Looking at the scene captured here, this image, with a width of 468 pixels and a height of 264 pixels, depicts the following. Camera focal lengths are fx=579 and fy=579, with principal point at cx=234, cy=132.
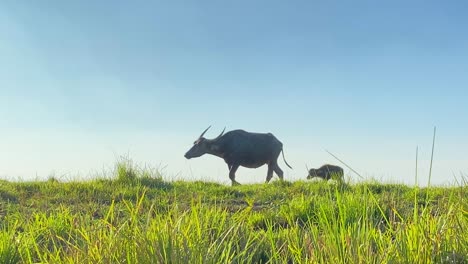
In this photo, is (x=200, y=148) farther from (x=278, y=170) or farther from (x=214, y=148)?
(x=278, y=170)

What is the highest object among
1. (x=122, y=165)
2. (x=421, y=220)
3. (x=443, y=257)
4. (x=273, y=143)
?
(x=273, y=143)

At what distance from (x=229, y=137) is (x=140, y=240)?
51.4 feet

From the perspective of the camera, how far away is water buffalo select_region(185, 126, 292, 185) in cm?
1758

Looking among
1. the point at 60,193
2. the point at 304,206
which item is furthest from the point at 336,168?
the point at 304,206

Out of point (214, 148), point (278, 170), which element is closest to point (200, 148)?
point (214, 148)

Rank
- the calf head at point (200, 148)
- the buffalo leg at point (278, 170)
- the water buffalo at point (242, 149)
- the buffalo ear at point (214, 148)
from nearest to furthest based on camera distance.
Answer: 1. the water buffalo at point (242, 149)
2. the buffalo ear at point (214, 148)
3. the calf head at point (200, 148)
4. the buffalo leg at point (278, 170)

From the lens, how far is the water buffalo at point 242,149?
1758cm

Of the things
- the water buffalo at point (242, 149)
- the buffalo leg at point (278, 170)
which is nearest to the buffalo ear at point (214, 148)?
the water buffalo at point (242, 149)

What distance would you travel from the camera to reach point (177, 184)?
8.90 meters

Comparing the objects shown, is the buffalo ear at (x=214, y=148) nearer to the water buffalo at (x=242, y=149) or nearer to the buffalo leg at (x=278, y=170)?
the water buffalo at (x=242, y=149)

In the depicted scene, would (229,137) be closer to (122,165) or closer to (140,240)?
(122,165)

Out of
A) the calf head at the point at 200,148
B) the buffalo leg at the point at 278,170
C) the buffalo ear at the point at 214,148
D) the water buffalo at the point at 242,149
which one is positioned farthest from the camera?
the buffalo leg at the point at 278,170

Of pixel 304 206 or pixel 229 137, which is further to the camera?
pixel 229 137

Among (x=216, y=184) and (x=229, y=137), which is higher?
(x=229, y=137)
